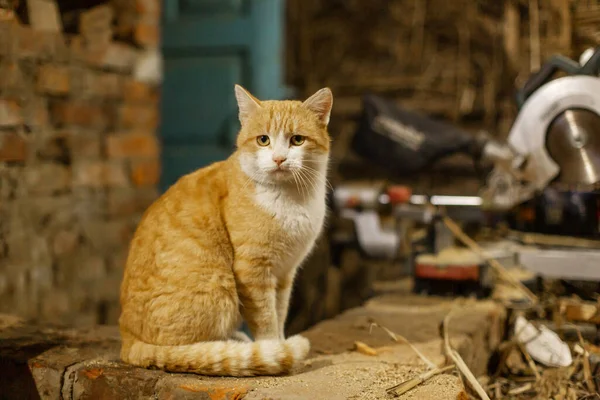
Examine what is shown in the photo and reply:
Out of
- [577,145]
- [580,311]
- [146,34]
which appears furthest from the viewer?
[146,34]

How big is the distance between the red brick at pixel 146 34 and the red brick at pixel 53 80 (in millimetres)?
364

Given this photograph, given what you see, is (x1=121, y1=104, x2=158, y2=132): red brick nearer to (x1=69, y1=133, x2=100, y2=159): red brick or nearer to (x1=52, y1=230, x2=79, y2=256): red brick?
(x1=69, y1=133, x2=100, y2=159): red brick

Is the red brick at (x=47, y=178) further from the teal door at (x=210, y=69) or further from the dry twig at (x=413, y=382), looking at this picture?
the dry twig at (x=413, y=382)

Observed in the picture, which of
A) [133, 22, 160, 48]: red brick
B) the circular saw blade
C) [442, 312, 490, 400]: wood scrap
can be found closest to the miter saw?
Answer: the circular saw blade

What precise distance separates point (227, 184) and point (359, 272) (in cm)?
156

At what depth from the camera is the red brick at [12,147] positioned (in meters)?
1.82

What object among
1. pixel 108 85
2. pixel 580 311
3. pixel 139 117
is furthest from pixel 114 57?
pixel 580 311

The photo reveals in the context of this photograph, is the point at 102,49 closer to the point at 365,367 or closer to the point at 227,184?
the point at 227,184

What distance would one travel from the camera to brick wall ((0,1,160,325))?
187 cm

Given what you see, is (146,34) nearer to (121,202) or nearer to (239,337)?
(121,202)

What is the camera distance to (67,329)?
1.60 m

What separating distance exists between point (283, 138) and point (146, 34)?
1.33 meters

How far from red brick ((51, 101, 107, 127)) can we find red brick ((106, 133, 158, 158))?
3.2 inches

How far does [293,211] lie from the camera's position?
4.22ft
